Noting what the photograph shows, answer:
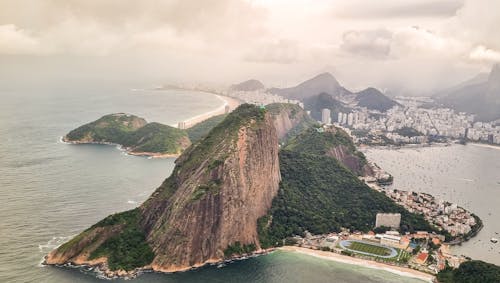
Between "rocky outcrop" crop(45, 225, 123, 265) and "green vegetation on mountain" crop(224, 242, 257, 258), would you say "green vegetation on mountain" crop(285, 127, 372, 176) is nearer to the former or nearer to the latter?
"green vegetation on mountain" crop(224, 242, 257, 258)

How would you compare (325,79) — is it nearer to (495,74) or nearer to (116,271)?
(495,74)

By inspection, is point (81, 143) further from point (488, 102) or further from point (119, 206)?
point (488, 102)

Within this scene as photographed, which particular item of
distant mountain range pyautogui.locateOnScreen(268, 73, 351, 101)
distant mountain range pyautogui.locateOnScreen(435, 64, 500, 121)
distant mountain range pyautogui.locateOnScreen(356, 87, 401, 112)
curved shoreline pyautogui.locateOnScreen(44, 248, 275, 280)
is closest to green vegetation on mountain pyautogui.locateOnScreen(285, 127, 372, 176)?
curved shoreline pyautogui.locateOnScreen(44, 248, 275, 280)

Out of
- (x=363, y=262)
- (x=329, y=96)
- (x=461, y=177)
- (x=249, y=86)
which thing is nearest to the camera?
(x=363, y=262)

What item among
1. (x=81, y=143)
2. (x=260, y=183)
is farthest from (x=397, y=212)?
(x=81, y=143)

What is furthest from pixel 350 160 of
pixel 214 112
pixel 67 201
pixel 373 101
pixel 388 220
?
pixel 373 101

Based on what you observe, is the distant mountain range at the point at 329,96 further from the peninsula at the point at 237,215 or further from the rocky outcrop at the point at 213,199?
the rocky outcrop at the point at 213,199
